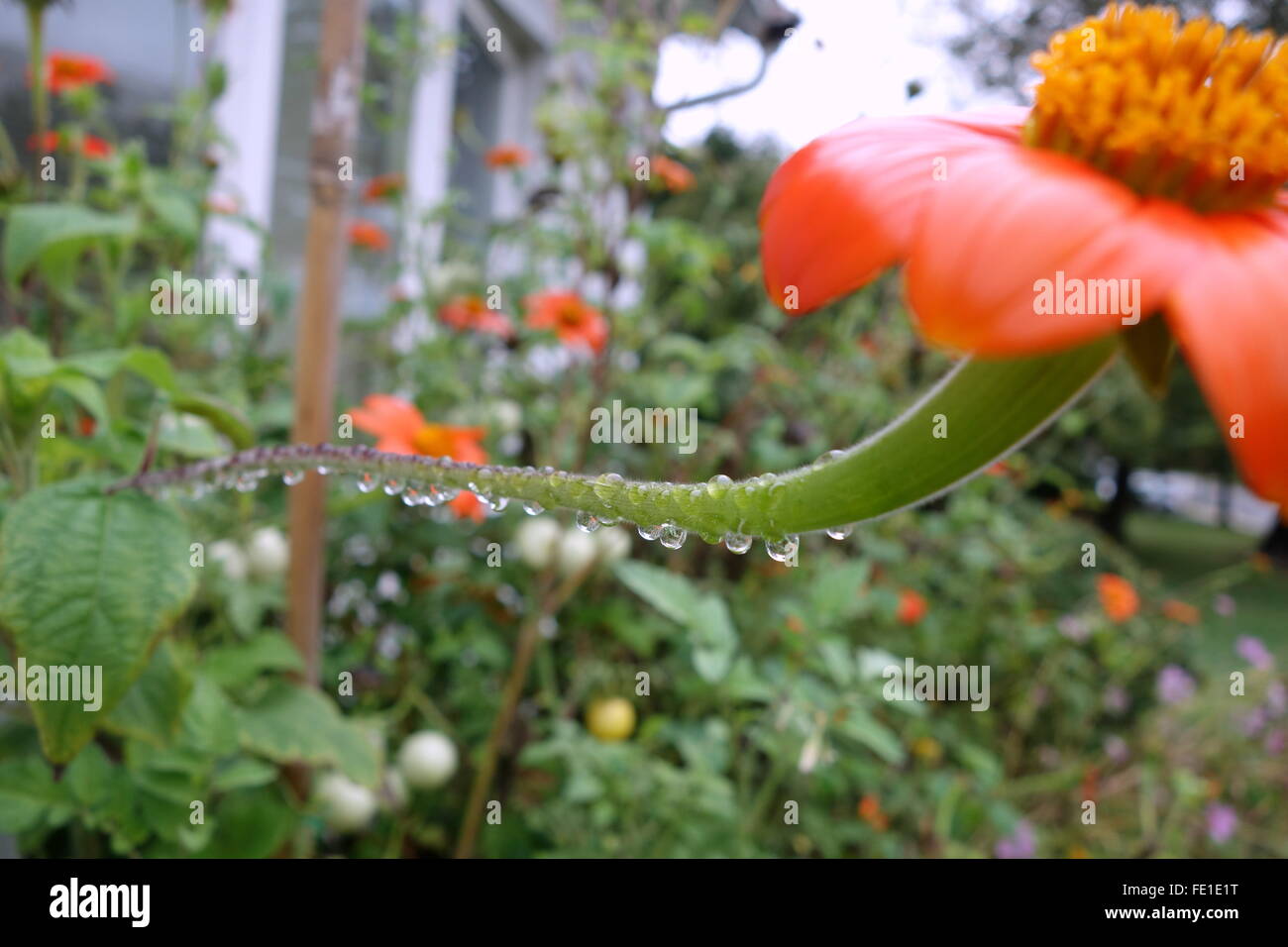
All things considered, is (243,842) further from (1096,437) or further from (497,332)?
(1096,437)

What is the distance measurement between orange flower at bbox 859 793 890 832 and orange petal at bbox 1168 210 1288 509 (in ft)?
3.62

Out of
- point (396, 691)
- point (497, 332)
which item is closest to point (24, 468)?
point (396, 691)

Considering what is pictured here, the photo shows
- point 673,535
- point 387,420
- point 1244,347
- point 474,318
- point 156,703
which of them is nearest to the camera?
point 1244,347

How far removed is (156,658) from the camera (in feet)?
1.42

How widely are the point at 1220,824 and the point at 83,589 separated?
1.82 metres

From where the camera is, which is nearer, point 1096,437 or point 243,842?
point 243,842

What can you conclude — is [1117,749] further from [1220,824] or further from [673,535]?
[673,535]

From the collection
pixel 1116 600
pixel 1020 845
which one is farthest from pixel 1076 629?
pixel 1020 845

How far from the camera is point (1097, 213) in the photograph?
0.20 meters

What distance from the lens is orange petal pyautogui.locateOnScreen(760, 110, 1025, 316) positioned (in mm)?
197

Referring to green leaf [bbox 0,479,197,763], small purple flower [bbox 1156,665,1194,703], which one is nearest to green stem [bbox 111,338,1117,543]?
green leaf [bbox 0,479,197,763]

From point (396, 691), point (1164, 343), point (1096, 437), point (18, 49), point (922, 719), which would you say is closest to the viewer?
point (1164, 343)

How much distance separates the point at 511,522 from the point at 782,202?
35.8 inches
